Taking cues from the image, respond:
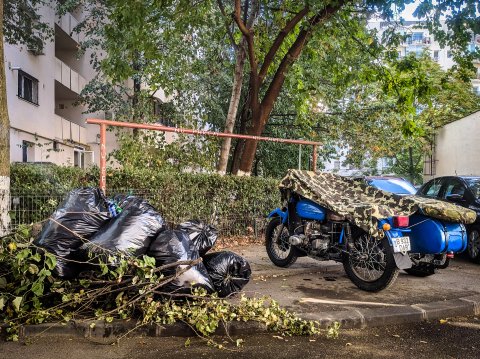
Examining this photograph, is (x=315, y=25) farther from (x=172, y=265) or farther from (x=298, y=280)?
(x=172, y=265)

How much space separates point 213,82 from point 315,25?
7.34 meters

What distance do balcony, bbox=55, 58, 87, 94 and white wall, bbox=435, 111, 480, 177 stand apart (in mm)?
17071

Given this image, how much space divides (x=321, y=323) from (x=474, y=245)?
5721mm

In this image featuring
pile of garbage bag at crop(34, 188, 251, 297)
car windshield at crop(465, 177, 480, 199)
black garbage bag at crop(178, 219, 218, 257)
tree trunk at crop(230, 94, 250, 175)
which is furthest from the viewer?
tree trunk at crop(230, 94, 250, 175)

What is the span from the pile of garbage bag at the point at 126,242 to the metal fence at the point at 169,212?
31.8 inches

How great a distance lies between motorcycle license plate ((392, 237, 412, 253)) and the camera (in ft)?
18.9

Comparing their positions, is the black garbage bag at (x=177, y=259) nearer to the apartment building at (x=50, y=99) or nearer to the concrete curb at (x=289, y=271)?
the concrete curb at (x=289, y=271)

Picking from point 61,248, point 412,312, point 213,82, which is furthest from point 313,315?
point 213,82

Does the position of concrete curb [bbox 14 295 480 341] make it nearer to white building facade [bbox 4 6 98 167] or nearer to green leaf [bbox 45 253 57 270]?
green leaf [bbox 45 253 57 270]

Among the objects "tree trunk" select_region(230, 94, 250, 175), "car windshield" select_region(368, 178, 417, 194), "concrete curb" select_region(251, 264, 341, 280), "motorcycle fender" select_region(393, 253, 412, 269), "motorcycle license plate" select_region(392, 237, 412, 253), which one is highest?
"tree trunk" select_region(230, 94, 250, 175)

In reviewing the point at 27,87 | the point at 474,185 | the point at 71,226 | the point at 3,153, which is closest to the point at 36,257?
the point at 71,226

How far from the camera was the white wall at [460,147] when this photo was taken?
66.8 feet

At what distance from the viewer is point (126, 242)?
472 centimetres

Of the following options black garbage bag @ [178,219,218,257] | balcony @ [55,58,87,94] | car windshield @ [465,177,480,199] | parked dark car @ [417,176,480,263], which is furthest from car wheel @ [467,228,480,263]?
balcony @ [55,58,87,94]
